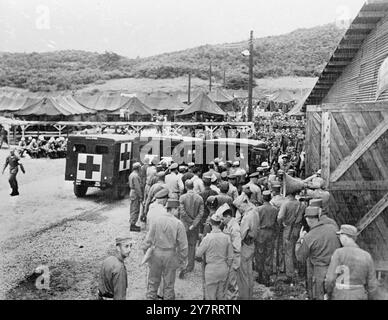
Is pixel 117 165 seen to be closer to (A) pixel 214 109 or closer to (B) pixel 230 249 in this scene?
(B) pixel 230 249

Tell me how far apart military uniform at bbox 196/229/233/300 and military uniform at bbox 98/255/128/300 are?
1.18 m

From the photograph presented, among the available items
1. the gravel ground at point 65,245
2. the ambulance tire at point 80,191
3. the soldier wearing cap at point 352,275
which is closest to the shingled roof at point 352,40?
the gravel ground at point 65,245

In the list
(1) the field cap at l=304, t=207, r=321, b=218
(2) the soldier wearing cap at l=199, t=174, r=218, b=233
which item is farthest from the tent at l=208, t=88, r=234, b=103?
(1) the field cap at l=304, t=207, r=321, b=218

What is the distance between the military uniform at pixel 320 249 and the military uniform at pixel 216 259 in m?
0.96

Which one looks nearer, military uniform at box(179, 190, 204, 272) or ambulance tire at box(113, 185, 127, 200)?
military uniform at box(179, 190, 204, 272)

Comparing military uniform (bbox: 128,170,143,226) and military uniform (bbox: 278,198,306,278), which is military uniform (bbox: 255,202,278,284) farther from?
military uniform (bbox: 128,170,143,226)

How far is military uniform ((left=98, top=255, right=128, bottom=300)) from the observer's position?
497 cm

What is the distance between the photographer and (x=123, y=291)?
5031 mm

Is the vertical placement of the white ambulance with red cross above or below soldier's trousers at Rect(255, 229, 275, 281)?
above

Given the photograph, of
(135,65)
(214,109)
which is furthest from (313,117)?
(135,65)

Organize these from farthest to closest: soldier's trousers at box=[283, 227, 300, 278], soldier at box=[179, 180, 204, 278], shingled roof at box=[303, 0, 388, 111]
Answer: shingled roof at box=[303, 0, 388, 111]
soldier at box=[179, 180, 204, 278]
soldier's trousers at box=[283, 227, 300, 278]

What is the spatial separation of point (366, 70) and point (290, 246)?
6224 millimetres

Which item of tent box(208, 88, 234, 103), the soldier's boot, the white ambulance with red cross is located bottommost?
the soldier's boot

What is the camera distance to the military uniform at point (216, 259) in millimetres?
5781
